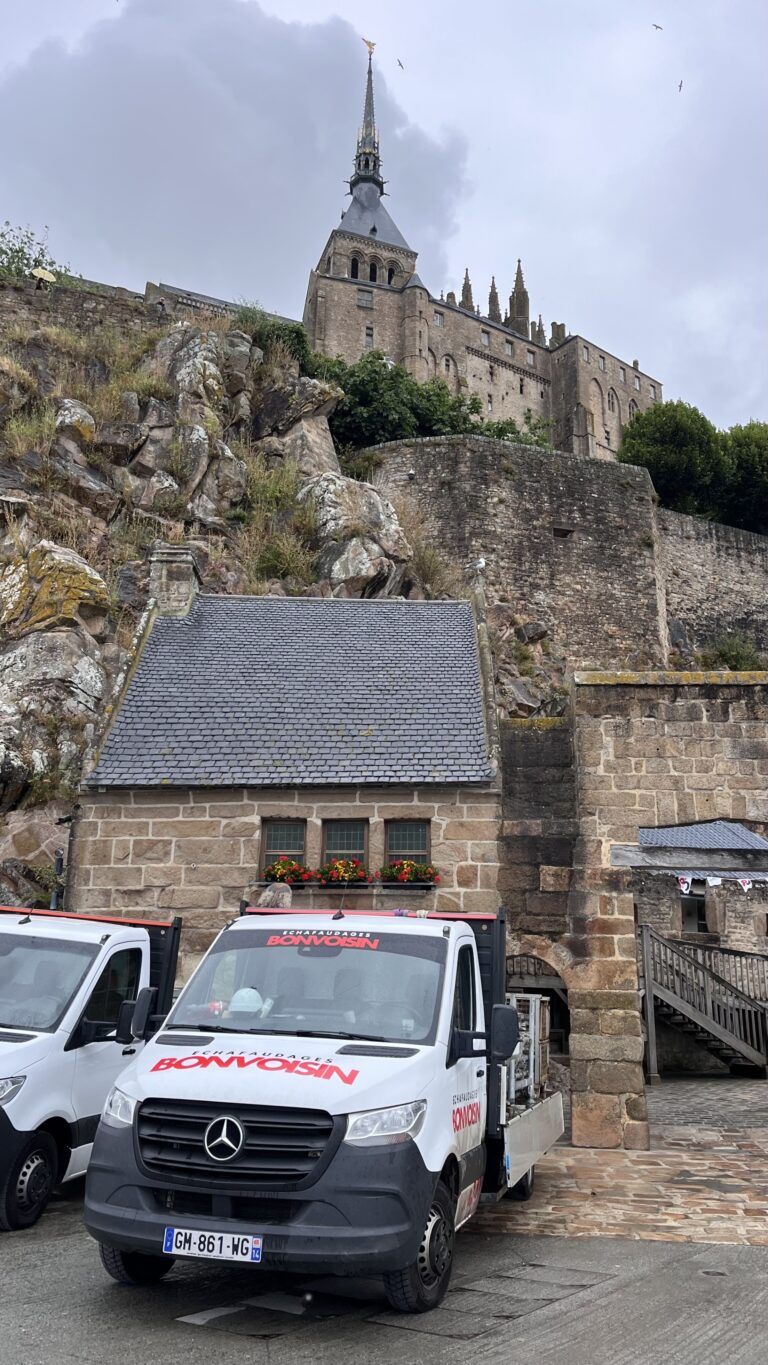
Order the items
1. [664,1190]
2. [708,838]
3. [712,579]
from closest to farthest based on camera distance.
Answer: [664,1190]
[708,838]
[712,579]

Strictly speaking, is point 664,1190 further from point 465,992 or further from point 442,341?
point 442,341

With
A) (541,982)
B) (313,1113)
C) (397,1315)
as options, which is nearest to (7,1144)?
(313,1113)

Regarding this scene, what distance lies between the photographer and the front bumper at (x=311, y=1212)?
15.4ft

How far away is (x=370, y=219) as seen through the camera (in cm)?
7588

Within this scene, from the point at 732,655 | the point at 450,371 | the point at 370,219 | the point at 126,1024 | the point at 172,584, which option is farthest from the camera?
the point at 370,219

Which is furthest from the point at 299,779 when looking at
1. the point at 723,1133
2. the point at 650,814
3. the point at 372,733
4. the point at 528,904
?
the point at 723,1133

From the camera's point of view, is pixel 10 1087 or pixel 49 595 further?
pixel 49 595

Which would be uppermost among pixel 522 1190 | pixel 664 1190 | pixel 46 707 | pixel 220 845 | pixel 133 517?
pixel 133 517

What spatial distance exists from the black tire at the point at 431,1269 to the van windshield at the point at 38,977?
10.9 feet

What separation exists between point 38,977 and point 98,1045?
69 centimetres

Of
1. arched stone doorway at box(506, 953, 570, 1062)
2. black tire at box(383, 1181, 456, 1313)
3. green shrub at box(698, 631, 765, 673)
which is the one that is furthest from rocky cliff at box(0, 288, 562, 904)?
black tire at box(383, 1181, 456, 1313)

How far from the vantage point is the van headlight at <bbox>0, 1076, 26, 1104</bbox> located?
6.68 metres

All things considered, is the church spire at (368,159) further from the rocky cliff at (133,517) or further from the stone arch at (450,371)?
the rocky cliff at (133,517)

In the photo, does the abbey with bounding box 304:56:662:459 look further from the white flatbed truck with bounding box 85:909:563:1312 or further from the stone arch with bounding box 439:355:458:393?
the white flatbed truck with bounding box 85:909:563:1312
